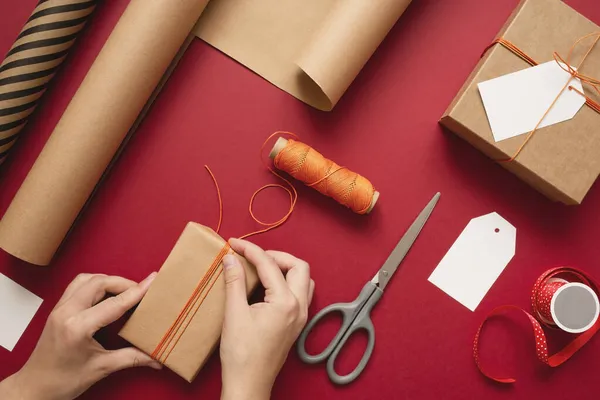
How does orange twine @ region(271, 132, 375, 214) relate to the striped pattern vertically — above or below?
above

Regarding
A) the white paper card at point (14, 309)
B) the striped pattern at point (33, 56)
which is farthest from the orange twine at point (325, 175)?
Answer: the white paper card at point (14, 309)

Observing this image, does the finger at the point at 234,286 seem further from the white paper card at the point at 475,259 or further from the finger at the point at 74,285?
the white paper card at the point at 475,259

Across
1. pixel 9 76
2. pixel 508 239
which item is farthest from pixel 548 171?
pixel 9 76

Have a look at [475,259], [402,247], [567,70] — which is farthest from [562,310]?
[567,70]

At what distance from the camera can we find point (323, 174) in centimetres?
89

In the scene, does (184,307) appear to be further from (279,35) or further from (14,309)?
(279,35)

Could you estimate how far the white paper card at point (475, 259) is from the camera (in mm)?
965

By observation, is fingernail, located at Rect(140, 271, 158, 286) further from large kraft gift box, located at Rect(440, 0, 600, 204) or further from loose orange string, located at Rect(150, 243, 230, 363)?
large kraft gift box, located at Rect(440, 0, 600, 204)

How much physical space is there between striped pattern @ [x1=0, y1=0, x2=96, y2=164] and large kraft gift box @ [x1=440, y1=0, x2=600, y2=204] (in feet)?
2.26

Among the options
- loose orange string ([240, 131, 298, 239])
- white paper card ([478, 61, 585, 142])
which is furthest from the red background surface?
white paper card ([478, 61, 585, 142])

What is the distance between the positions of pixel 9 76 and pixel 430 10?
76 centimetres

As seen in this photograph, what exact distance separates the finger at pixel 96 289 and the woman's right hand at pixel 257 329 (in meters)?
0.21

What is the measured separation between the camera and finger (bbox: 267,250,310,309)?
830mm

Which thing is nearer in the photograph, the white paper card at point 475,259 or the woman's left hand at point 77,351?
the woman's left hand at point 77,351
